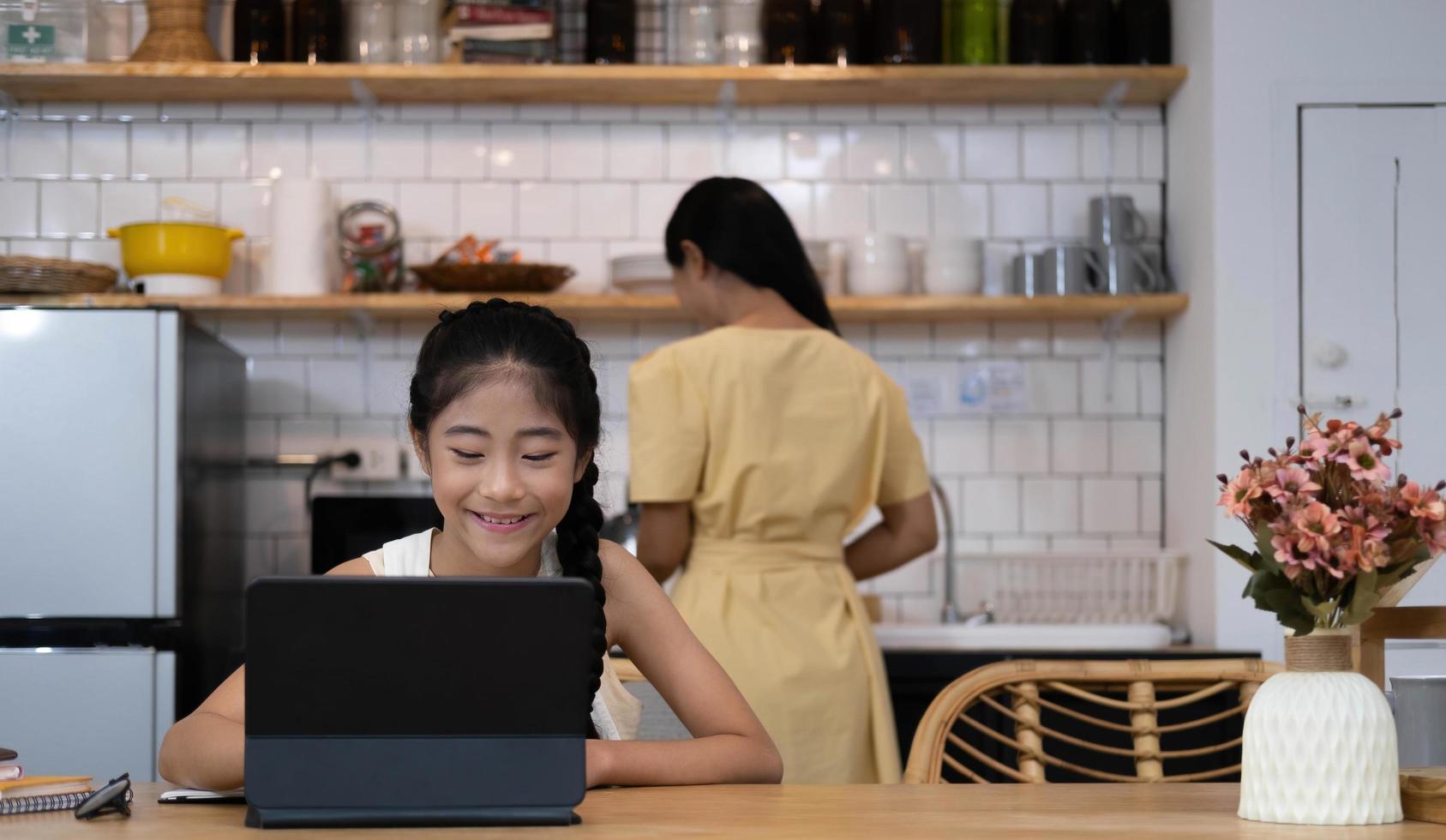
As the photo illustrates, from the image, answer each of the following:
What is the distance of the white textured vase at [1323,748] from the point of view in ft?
3.61

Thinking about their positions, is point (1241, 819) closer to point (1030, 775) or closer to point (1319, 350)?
point (1030, 775)

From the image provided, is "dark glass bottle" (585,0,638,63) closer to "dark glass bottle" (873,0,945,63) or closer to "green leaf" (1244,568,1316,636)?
"dark glass bottle" (873,0,945,63)

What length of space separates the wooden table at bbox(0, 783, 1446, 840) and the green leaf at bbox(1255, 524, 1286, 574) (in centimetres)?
19

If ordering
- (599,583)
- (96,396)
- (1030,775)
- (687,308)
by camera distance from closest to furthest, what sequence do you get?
1. (599,583)
2. (1030,775)
3. (687,308)
4. (96,396)

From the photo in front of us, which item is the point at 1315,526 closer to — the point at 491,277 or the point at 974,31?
the point at 491,277

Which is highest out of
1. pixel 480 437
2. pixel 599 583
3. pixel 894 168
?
pixel 894 168

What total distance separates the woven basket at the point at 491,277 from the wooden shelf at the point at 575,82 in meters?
0.44

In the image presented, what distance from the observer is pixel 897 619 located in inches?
143

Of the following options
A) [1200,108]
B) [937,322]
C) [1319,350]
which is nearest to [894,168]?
[937,322]

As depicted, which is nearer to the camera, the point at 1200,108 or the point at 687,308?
the point at 687,308

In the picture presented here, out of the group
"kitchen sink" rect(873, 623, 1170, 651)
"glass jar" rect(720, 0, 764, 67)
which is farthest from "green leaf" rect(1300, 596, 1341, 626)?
"glass jar" rect(720, 0, 764, 67)

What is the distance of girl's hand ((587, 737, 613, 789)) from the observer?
129cm

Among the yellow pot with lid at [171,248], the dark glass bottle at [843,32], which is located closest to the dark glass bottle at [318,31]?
the yellow pot with lid at [171,248]

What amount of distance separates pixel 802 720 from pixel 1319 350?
1.60 meters
